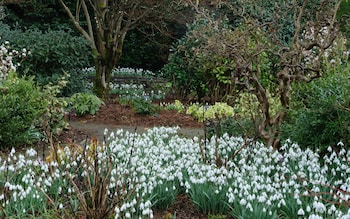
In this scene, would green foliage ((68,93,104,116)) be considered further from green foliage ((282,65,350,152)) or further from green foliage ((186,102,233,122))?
green foliage ((282,65,350,152))

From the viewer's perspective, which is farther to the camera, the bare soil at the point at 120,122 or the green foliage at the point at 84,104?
the green foliage at the point at 84,104

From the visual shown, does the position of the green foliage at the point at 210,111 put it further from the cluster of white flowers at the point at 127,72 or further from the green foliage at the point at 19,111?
the cluster of white flowers at the point at 127,72

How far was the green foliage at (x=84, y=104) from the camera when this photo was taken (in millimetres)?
11438

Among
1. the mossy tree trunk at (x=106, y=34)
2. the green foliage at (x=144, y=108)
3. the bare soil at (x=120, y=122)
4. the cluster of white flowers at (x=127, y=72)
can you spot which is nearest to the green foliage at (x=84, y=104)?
the bare soil at (x=120, y=122)

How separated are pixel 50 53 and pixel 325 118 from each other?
8502mm

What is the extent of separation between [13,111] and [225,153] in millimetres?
3826

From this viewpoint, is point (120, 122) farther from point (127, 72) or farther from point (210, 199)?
point (127, 72)

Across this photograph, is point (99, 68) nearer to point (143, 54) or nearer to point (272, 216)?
point (143, 54)

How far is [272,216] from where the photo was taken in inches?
179

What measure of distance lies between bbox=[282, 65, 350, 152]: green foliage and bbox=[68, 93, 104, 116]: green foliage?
5616 mm

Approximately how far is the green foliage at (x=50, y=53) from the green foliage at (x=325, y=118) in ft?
25.5

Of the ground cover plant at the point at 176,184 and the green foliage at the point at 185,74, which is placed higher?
the green foliage at the point at 185,74

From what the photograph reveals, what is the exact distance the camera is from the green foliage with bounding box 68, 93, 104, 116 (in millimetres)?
11438

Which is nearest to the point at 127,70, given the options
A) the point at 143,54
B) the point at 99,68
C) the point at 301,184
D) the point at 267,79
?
the point at 143,54
